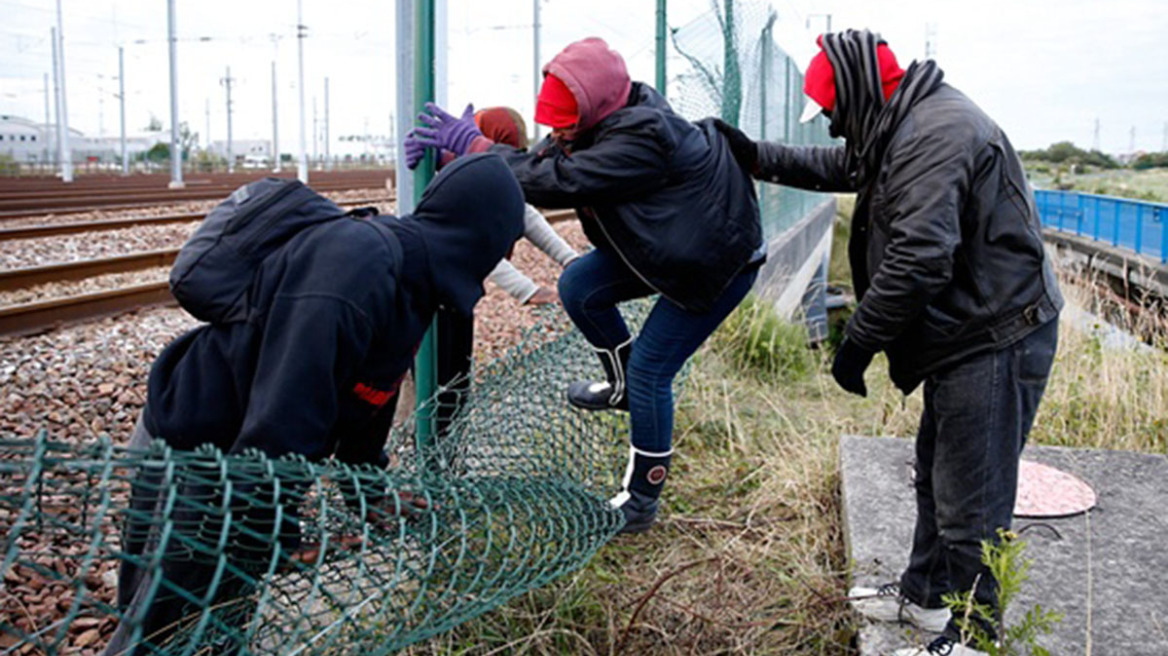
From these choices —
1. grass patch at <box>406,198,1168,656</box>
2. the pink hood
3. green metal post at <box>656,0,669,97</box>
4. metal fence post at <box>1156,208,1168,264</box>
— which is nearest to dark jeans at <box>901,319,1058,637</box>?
grass patch at <box>406,198,1168,656</box>

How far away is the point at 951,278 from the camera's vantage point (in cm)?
243

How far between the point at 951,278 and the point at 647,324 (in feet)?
3.70

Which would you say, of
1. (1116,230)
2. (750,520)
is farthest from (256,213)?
(1116,230)

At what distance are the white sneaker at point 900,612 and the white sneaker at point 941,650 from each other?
149mm

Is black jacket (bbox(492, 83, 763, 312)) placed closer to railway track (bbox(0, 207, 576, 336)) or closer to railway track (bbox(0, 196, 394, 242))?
railway track (bbox(0, 207, 576, 336))

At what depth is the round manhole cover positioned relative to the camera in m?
3.57

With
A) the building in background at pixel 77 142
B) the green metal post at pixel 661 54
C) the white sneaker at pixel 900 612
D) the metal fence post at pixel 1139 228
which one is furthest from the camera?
the building in background at pixel 77 142

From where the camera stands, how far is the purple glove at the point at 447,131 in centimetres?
308

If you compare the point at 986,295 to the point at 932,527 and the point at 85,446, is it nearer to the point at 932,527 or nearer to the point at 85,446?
the point at 932,527

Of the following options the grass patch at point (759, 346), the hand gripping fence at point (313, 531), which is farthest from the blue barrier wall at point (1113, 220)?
the hand gripping fence at point (313, 531)

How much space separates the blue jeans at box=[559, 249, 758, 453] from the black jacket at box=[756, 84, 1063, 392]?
2.43ft

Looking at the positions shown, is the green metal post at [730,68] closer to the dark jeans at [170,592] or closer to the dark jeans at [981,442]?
the dark jeans at [981,442]

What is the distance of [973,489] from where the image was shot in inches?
99.4

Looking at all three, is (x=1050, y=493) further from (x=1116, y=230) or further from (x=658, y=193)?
(x=1116, y=230)
